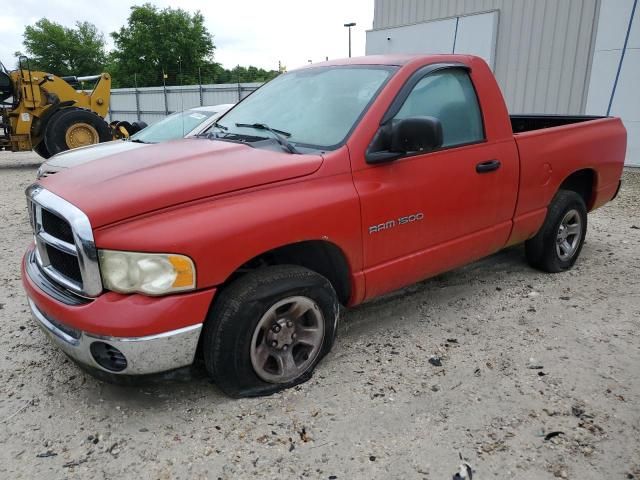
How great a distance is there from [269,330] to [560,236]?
3.16m

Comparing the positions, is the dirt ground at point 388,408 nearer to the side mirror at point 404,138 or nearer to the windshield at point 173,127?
the side mirror at point 404,138

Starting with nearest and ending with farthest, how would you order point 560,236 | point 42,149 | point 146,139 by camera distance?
point 560,236, point 146,139, point 42,149

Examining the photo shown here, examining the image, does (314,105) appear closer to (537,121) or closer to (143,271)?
(143,271)

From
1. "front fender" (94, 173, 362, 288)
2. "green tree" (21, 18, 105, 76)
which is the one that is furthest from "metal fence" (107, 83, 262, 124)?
"green tree" (21, 18, 105, 76)

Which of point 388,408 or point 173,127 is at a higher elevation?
point 173,127

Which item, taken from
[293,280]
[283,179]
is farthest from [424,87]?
[293,280]

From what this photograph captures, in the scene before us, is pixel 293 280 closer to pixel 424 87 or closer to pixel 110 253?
pixel 110 253

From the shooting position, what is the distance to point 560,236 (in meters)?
4.77

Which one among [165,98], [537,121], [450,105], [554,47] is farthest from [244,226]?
[165,98]

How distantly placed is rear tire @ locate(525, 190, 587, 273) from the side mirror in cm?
201

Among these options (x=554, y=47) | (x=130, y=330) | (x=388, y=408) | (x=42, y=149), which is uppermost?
(x=554, y=47)

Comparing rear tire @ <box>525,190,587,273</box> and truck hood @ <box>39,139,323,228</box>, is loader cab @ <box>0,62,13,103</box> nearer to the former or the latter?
truck hood @ <box>39,139,323,228</box>

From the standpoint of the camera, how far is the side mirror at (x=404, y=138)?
2.97 meters

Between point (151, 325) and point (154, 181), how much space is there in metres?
0.74
